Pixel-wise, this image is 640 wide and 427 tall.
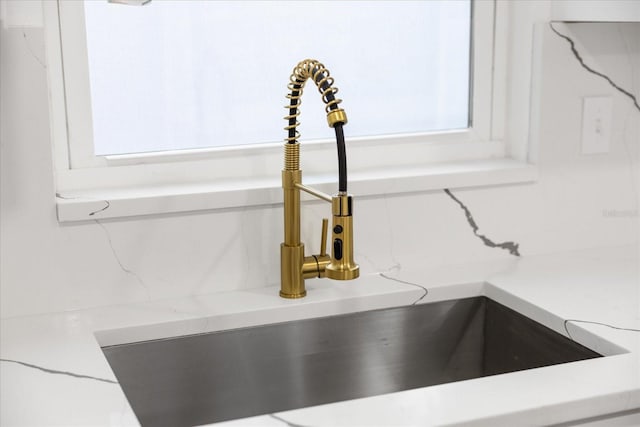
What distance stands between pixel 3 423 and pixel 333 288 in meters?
0.64

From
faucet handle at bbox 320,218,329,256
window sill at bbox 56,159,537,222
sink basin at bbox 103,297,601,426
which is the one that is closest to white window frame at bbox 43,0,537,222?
window sill at bbox 56,159,537,222

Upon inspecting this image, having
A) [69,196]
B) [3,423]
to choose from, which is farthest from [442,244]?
[3,423]

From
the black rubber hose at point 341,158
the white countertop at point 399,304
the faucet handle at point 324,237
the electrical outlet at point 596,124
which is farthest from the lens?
the electrical outlet at point 596,124

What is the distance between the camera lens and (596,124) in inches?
68.4

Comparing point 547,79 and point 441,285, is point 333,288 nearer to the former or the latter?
point 441,285

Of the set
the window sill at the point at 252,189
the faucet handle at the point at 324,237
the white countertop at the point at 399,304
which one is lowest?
the white countertop at the point at 399,304

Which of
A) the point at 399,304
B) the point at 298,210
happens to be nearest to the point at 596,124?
the point at 399,304

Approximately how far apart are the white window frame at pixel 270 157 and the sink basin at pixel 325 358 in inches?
9.0

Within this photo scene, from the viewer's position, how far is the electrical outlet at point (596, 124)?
1723 millimetres

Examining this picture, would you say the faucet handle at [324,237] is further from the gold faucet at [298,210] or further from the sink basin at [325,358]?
the sink basin at [325,358]

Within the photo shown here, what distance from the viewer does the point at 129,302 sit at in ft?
4.85

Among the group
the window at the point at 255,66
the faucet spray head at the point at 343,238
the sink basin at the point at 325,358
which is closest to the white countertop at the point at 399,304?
the sink basin at the point at 325,358

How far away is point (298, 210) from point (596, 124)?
0.67m

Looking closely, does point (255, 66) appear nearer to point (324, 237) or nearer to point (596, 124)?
point (324, 237)
